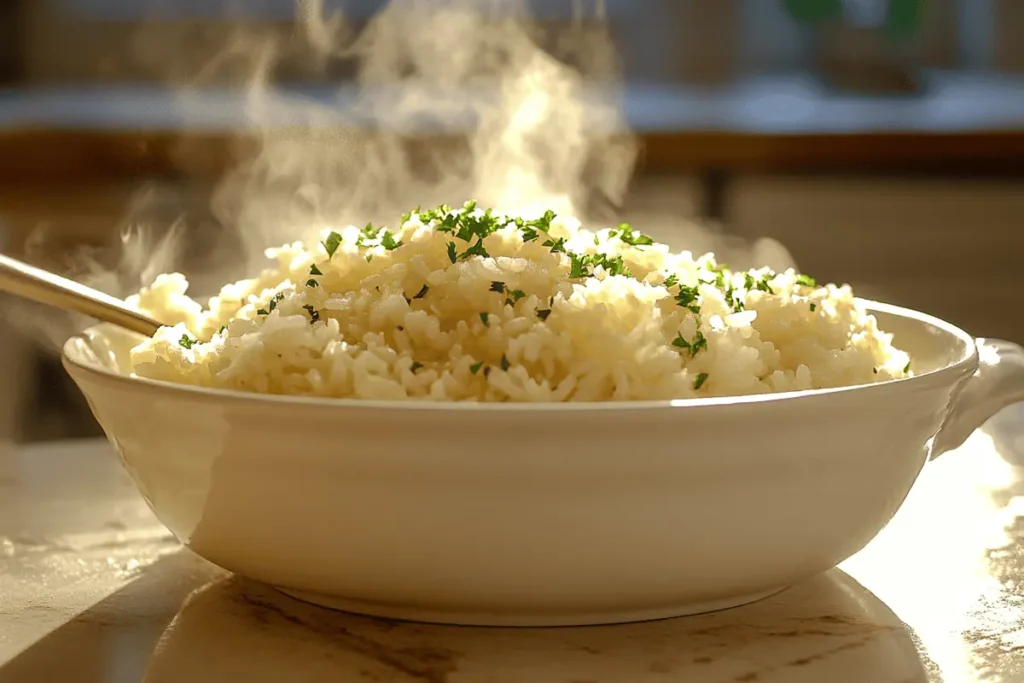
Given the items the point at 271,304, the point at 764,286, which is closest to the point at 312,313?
the point at 271,304

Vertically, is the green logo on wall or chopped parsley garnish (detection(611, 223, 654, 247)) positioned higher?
the green logo on wall

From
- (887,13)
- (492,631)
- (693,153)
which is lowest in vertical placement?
(492,631)

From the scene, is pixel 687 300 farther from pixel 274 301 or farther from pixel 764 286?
pixel 274 301

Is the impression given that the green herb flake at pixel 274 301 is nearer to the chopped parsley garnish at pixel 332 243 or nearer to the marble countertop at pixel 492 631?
the chopped parsley garnish at pixel 332 243

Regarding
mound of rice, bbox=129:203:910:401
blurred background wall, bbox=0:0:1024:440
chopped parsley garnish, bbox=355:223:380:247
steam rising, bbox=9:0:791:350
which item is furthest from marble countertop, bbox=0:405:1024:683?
blurred background wall, bbox=0:0:1024:440

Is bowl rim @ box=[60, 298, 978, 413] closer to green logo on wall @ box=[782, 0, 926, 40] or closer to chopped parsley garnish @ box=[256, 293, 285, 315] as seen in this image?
chopped parsley garnish @ box=[256, 293, 285, 315]

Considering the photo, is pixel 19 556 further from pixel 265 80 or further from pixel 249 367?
pixel 265 80
